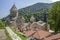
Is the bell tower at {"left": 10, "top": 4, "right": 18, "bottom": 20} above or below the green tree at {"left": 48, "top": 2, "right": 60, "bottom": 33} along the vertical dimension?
above

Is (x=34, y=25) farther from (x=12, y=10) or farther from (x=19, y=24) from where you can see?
(x=12, y=10)

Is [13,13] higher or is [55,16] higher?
[13,13]

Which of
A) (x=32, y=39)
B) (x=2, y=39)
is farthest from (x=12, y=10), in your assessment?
(x=2, y=39)

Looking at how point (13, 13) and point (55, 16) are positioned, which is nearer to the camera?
point (55, 16)

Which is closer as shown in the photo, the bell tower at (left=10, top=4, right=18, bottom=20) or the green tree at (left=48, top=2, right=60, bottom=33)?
the green tree at (left=48, top=2, right=60, bottom=33)

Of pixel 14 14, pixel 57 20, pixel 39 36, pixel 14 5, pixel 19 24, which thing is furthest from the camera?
pixel 14 5

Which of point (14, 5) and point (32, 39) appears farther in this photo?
point (14, 5)

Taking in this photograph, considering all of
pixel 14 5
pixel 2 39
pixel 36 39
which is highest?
pixel 14 5

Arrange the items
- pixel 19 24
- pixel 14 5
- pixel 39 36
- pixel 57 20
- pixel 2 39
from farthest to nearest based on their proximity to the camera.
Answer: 1. pixel 14 5
2. pixel 19 24
3. pixel 57 20
4. pixel 39 36
5. pixel 2 39

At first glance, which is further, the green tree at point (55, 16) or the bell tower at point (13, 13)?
the bell tower at point (13, 13)

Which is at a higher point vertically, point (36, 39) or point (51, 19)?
point (51, 19)

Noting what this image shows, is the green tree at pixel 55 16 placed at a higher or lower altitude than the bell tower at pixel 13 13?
lower
